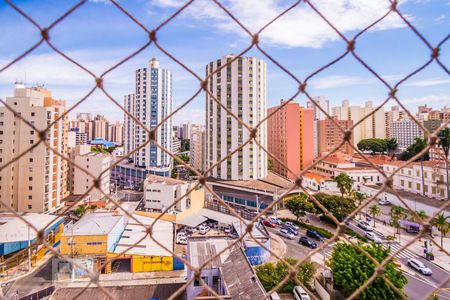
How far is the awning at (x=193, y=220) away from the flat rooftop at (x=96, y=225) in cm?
197

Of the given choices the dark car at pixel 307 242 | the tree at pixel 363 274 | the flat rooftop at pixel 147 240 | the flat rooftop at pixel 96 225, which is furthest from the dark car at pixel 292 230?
the flat rooftop at pixel 96 225

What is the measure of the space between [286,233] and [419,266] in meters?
2.99

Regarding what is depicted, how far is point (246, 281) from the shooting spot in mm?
3719

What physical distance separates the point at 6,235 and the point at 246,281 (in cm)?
547

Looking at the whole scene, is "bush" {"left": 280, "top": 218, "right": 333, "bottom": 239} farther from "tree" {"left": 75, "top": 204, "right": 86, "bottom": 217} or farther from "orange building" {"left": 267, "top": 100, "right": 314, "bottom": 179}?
"tree" {"left": 75, "top": 204, "right": 86, "bottom": 217}

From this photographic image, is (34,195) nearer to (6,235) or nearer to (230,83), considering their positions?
(6,235)

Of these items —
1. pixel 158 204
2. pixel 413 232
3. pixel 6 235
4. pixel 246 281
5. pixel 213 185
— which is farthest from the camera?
pixel 213 185

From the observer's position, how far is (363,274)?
3.65m

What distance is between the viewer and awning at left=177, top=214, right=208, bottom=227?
8599mm

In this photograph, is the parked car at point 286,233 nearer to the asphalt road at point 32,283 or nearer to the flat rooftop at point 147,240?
the flat rooftop at point 147,240

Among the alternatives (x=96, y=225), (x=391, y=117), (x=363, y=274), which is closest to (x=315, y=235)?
(x=363, y=274)

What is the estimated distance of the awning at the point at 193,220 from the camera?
8.60 metres

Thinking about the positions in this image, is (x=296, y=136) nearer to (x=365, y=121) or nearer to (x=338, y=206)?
(x=338, y=206)

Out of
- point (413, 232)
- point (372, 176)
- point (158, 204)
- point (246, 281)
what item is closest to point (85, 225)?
point (158, 204)
